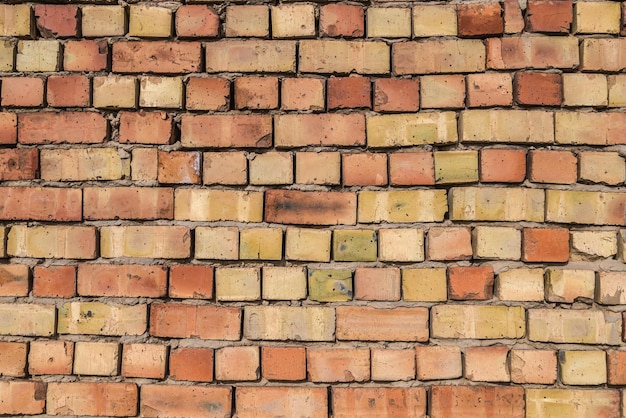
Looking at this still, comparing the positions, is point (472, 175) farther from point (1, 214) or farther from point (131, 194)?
point (1, 214)

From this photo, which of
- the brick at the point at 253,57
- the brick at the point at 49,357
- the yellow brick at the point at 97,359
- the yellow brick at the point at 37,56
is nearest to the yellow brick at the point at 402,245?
the brick at the point at 253,57

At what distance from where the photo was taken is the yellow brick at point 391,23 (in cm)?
137

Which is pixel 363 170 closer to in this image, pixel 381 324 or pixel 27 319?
pixel 381 324

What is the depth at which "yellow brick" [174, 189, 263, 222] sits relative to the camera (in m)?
1.35

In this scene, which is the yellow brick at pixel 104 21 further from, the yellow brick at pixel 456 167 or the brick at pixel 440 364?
the brick at pixel 440 364

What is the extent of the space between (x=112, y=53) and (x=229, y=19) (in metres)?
0.31

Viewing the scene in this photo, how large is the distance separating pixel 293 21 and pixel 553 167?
2.45 feet

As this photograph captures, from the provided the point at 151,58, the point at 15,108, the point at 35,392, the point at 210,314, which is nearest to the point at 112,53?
the point at 151,58

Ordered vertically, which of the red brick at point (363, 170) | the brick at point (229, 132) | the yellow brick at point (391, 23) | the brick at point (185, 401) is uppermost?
the yellow brick at point (391, 23)

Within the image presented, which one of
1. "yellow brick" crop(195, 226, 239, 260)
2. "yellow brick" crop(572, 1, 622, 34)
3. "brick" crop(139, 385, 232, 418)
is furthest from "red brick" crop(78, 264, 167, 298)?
"yellow brick" crop(572, 1, 622, 34)

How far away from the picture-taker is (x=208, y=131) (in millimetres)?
1365

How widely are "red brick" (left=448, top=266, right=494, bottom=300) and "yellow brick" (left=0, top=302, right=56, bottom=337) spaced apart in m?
0.99

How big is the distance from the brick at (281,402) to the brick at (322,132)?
23.9 inches

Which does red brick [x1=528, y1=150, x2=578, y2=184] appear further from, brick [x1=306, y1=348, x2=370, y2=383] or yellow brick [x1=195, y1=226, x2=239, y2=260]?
yellow brick [x1=195, y1=226, x2=239, y2=260]
